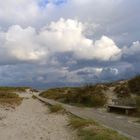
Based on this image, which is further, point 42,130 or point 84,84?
point 84,84

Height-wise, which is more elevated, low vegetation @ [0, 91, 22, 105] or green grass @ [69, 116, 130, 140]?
low vegetation @ [0, 91, 22, 105]

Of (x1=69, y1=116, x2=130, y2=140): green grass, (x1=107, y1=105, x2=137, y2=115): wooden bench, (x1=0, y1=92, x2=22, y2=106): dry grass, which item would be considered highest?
(x1=0, y1=92, x2=22, y2=106): dry grass

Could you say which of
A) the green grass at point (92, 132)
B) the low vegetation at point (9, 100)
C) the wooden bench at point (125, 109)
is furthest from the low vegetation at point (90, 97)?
the green grass at point (92, 132)

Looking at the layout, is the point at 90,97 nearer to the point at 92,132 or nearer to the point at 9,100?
the point at 9,100

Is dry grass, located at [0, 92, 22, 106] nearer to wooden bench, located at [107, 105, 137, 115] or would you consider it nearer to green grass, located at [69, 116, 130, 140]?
wooden bench, located at [107, 105, 137, 115]

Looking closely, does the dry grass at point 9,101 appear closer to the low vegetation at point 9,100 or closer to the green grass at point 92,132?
the low vegetation at point 9,100

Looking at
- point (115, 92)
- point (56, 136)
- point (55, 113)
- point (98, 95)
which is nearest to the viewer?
point (56, 136)

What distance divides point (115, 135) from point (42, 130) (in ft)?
21.1

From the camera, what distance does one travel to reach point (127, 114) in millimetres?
28703

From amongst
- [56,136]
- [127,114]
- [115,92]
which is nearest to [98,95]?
[115,92]

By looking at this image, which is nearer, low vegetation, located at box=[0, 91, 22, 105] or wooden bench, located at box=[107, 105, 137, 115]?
wooden bench, located at box=[107, 105, 137, 115]

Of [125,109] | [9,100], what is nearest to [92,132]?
[125,109]

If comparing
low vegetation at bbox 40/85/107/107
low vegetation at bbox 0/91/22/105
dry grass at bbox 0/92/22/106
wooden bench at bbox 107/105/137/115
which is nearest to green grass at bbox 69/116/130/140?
wooden bench at bbox 107/105/137/115

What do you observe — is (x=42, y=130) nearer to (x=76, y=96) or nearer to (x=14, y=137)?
(x=14, y=137)
